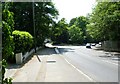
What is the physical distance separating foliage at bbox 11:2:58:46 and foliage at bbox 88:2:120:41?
34.5 ft

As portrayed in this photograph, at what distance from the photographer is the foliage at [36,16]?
61.8m

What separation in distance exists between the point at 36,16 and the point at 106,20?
1743 centimetres

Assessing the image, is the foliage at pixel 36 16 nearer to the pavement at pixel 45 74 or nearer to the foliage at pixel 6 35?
the pavement at pixel 45 74

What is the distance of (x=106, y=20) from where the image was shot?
166 feet

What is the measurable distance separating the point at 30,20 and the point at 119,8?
22.9 meters

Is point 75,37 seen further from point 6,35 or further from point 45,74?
point 6,35

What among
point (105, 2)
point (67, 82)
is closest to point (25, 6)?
point (105, 2)

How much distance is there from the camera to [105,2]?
4878 cm

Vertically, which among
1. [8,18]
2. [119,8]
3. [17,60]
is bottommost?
[17,60]

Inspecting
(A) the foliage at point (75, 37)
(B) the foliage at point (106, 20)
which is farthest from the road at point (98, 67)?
(A) the foliage at point (75, 37)

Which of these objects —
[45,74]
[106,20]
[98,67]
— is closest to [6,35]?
[45,74]

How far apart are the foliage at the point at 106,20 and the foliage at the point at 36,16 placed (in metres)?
10.5

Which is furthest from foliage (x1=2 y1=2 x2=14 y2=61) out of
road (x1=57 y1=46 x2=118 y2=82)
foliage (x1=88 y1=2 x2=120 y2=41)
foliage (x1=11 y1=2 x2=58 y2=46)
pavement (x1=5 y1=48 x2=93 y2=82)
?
foliage (x1=11 y1=2 x2=58 y2=46)

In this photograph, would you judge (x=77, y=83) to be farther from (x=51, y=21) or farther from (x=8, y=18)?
(x=51, y=21)
